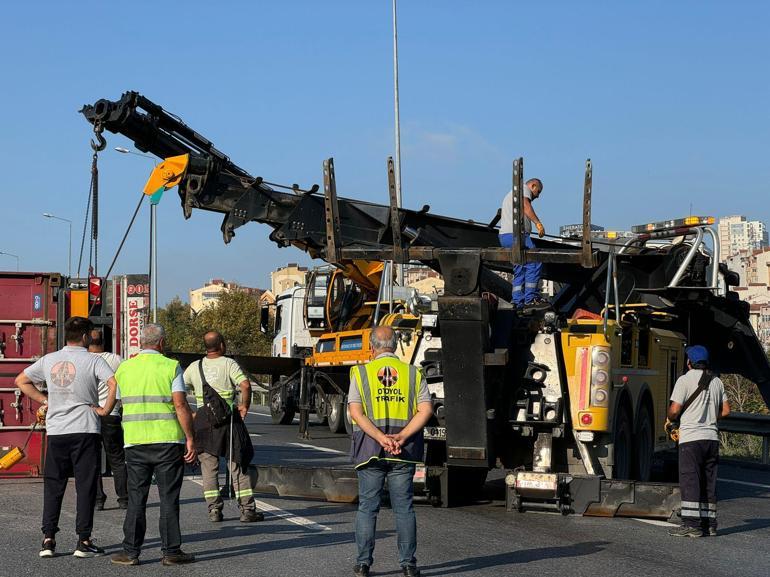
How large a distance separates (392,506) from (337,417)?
50.3 ft

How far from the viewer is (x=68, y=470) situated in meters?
9.20

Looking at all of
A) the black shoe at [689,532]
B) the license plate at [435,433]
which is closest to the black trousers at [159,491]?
the license plate at [435,433]

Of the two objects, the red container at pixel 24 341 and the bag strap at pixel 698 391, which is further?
the red container at pixel 24 341

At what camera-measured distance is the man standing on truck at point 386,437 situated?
793cm

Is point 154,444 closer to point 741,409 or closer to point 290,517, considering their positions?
point 290,517

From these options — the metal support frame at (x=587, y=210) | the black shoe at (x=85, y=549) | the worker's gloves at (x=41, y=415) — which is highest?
the metal support frame at (x=587, y=210)

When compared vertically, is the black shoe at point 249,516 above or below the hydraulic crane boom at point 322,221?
below

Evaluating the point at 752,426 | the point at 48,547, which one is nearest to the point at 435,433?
the point at 48,547

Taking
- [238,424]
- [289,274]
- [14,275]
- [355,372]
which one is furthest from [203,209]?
[289,274]

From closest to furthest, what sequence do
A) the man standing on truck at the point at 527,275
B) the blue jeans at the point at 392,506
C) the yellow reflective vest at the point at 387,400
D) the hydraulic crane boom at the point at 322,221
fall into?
1. the blue jeans at the point at 392,506
2. the yellow reflective vest at the point at 387,400
3. the man standing on truck at the point at 527,275
4. the hydraulic crane boom at the point at 322,221

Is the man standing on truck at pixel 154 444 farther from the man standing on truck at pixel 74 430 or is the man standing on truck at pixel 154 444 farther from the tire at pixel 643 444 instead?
the tire at pixel 643 444

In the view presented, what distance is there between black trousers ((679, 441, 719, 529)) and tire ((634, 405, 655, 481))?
6.69 feet

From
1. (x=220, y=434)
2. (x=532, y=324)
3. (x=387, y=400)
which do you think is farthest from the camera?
(x=532, y=324)

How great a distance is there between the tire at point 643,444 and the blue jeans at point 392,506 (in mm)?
5566
